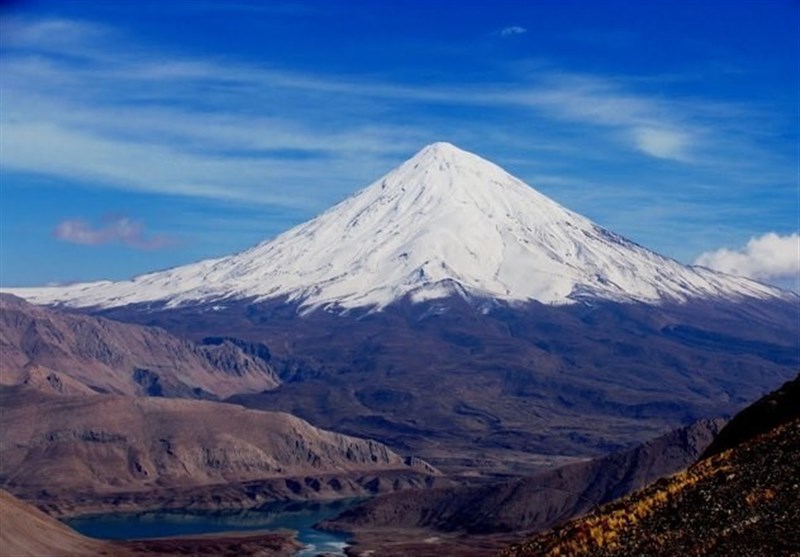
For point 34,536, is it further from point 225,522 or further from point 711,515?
point 711,515

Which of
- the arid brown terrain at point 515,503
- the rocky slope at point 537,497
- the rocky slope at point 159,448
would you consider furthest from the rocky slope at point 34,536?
the rocky slope at point 159,448

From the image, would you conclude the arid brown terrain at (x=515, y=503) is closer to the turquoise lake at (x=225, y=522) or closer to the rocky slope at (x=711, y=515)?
the turquoise lake at (x=225, y=522)

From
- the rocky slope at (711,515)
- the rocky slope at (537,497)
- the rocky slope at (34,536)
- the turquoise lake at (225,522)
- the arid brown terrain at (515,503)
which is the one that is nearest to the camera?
the rocky slope at (711,515)

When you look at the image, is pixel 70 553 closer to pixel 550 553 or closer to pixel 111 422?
pixel 550 553

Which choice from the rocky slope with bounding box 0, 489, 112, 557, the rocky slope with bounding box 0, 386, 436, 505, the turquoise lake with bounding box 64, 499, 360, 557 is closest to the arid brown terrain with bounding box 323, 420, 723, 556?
the turquoise lake with bounding box 64, 499, 360, 557

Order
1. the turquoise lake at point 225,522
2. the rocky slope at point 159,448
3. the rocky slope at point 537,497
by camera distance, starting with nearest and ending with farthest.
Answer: the rocky slope at point 537,497, the turquoise lake at point 225,522, the rocky slope at point 159,448

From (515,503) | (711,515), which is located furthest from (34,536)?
(711,515)

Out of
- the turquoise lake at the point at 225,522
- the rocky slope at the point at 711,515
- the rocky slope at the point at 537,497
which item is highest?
the rocky slope at the point at 711,515
